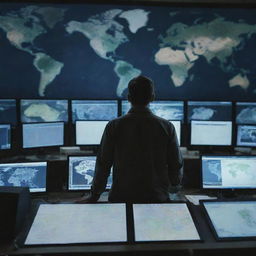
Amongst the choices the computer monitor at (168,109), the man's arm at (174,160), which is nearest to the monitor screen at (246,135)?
the computer monitor at (168,109)

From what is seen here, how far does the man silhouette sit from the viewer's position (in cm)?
199

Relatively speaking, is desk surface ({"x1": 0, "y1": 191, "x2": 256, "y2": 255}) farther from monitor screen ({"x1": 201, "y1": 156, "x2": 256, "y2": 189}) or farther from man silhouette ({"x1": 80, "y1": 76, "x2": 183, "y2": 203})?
monitor screen ({"x1": 201, "y1": 156, "x2": 256, "y2": 189})

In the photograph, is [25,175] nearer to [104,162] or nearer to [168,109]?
[104,162]

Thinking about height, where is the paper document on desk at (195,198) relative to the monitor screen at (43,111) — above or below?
below

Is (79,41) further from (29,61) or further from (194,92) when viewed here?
(194,92)

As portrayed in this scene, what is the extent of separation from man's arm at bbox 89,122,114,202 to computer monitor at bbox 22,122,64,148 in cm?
151

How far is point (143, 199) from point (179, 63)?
248cm

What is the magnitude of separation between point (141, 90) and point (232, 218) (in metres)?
0.82

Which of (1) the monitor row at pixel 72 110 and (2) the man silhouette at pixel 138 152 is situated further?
(1) the monitor row at pixel 72 110

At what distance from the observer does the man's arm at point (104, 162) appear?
2014 mm

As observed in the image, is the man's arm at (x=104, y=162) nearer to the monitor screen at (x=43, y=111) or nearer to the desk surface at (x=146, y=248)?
the desk surface at (x=146, y=248)

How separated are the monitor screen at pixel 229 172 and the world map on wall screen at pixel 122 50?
150cm

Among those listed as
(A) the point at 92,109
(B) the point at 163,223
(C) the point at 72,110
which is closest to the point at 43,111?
(C) the point at 72,110

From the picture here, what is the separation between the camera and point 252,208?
5.50ft
